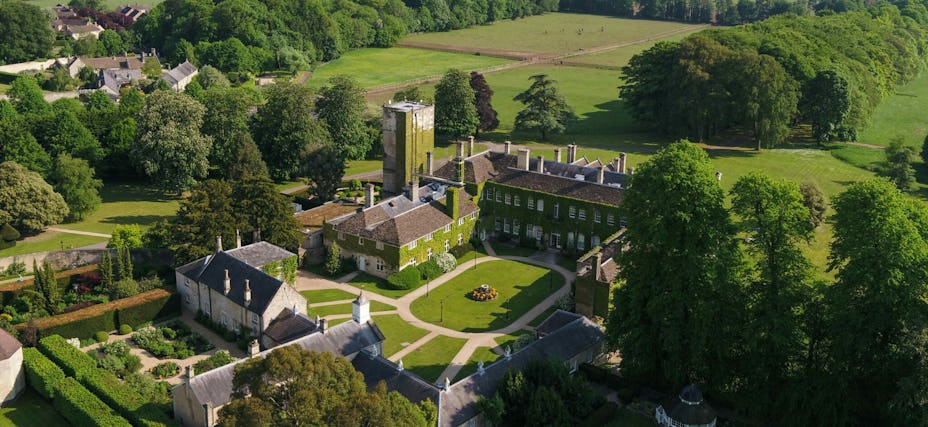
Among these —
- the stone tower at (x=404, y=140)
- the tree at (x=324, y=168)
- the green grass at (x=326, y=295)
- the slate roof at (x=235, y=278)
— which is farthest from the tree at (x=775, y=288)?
the tree at (x=324, y=168)

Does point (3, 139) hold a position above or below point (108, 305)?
above

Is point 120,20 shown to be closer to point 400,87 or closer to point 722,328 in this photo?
point 400,87

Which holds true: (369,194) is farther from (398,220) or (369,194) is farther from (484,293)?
(484,293)

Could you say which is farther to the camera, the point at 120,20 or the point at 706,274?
the point at 120,20

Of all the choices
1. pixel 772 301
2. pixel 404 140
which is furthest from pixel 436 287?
pixel 772 301

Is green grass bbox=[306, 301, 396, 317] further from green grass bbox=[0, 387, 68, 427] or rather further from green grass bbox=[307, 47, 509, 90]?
green grass bbox=[307, 47, 509, 90]

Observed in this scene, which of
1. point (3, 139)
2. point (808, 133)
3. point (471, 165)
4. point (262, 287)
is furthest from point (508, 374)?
point (808, 133)
